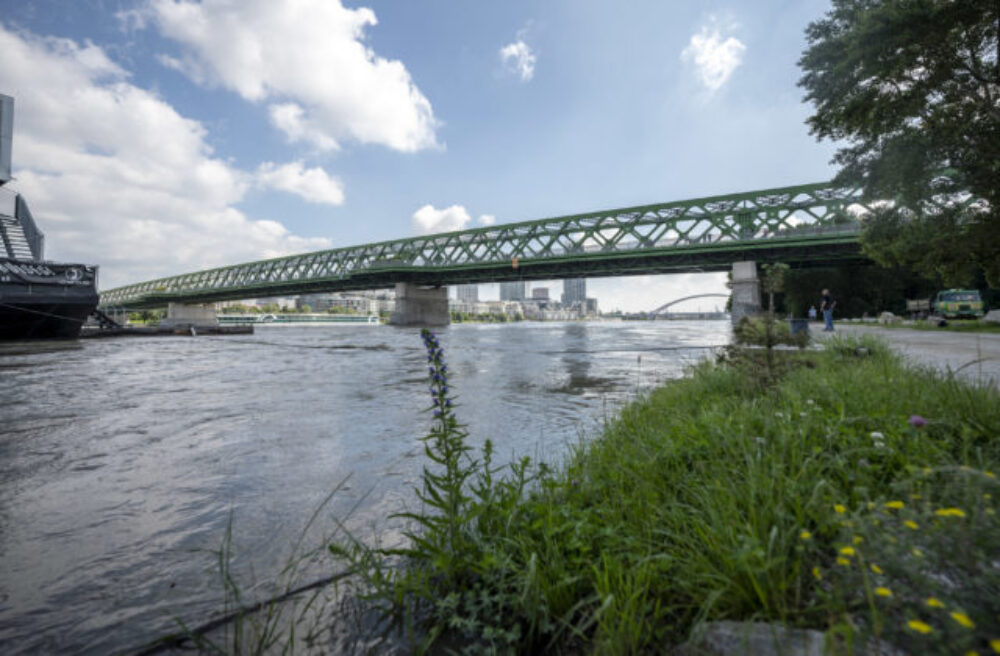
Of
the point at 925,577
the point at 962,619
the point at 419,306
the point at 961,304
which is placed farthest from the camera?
the point at 419,306

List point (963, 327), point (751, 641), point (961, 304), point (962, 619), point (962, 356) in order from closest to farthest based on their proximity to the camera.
Answer: point (962, 619) < point (751, 641) < point (962, 356) < point (963, 327) < point (961, 304)

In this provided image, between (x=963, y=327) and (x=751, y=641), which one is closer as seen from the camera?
(x=751, y=641)

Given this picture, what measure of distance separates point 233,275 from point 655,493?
121095mm

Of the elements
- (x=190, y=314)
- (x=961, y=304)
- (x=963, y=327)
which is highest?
(x=190, y=314)

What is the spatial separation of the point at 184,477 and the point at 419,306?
68211mm

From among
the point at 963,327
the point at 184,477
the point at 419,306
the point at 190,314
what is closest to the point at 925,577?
the point at 184,477

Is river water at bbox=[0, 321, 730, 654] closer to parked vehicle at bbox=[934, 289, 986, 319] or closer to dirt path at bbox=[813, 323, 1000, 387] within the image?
dirt path at bbox=[813, 323, 1000, 387]

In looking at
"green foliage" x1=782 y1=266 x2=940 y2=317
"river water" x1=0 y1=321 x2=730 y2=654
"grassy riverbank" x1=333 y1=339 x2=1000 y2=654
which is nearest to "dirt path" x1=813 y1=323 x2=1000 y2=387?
"grassy riverbank" x1=333 y1=339 x2=1000 y2=654

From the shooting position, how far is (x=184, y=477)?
3305mm

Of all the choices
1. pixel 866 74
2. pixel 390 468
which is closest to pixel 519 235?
pixel 866 74

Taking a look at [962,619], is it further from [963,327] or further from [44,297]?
[44,297]

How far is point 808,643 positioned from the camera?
1166mm

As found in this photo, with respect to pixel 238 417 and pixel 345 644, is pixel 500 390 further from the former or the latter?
pixel 345 644

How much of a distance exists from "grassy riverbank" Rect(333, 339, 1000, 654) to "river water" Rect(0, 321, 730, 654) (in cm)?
81
